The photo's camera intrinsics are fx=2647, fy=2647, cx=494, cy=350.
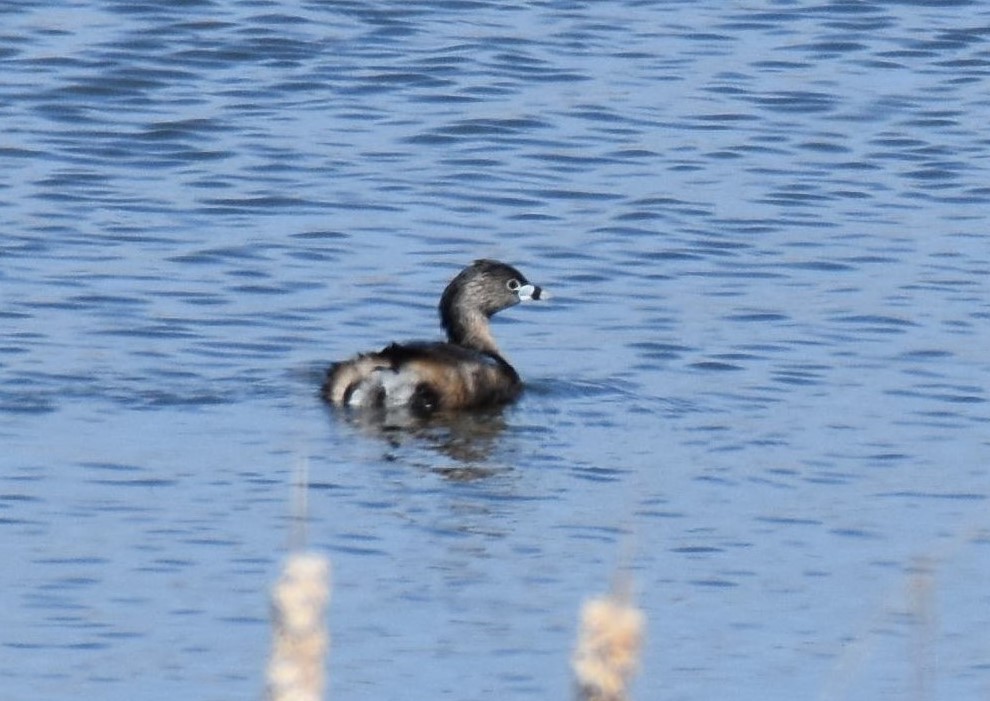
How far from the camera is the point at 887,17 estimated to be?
62.4 feet

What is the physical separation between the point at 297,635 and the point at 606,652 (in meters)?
0.33

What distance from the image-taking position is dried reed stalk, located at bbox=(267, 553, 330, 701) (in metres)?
2.81

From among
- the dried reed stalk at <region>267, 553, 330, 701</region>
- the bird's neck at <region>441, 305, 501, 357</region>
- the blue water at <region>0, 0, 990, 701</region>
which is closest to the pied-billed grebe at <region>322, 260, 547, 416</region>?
the bird's neck at <region>441, 305, 501, 357</region>

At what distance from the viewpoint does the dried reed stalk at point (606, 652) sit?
9.23 ft

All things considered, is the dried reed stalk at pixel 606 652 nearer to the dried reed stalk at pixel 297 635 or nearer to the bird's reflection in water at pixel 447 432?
the dried reed stalk at pixel 297 635

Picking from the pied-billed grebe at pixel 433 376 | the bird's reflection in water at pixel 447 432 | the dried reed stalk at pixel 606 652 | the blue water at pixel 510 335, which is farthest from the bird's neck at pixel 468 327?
the dried reed stalk at pixel 606 652

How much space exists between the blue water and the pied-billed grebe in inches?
6.2

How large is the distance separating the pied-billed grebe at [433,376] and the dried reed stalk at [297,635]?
6860 millimetres

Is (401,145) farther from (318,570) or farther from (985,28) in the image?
(318,570)

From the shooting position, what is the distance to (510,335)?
1180 cm

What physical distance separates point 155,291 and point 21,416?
247cm

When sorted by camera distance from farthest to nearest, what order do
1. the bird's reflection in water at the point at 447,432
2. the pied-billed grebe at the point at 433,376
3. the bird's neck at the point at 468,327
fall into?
the bird's neck at the point at 468,327 → the pied-billed grebe at the point at 433,376 → the bird's reflection in water at the point at 447,432

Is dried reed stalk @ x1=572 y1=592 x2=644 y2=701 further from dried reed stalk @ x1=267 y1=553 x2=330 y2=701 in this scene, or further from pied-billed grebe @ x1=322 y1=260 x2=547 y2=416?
pied-billed grebe @ x1=322 y1=260 x2=547 y2=416

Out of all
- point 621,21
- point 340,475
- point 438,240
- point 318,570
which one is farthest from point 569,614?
point 621,21
